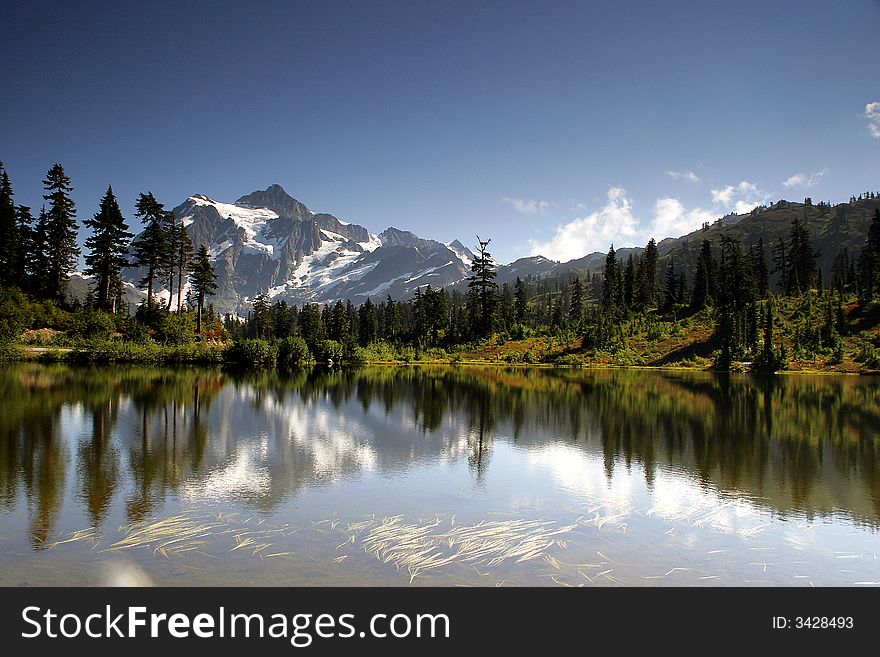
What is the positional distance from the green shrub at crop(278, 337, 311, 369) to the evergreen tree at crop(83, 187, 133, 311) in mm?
24018

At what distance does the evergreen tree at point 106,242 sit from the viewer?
73688 millimetres

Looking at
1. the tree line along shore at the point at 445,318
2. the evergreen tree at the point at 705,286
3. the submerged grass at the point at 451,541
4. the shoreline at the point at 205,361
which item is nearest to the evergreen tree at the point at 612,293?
the tree line along shore at the point at 445,318

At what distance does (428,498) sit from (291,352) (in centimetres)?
6939

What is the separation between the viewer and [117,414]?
27.0 metres

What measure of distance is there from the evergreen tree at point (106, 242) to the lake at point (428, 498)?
49.7 metres

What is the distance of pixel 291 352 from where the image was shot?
80438 millimetres

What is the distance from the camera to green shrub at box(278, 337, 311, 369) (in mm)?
80188

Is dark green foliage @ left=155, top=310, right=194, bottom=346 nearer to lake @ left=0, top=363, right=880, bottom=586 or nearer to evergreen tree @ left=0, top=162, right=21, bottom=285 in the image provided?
evergreen tree @ left=0, top=162, right=21, bottom=285

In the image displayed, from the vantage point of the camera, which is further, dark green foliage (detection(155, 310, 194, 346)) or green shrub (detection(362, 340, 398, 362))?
green shrub (detection(362, 340, 398, 362))

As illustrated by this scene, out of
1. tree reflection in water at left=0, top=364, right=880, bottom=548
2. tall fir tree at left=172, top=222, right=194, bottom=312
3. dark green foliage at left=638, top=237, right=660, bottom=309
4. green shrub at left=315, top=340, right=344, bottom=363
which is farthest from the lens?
dark green foliage at left=638, top=237, right=660, bottom=309

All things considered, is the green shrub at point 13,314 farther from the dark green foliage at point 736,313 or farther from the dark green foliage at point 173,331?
the dark green foliage at point 736,313

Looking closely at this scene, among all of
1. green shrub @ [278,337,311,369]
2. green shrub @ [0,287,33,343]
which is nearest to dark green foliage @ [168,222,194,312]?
green shrub @ [278,337,311,369]

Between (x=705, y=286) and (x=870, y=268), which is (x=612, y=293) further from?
(x=870, y=268)

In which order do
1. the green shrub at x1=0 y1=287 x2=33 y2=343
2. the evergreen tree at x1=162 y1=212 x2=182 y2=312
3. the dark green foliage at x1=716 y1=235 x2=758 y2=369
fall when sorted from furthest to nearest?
the dark green foliage at x1=716 y1=235 x2=758 y2=369 < the evergreen tree at x1=162 y1=212 x2=182 y2=312 < the green shrub at x1=0 y1=287 x2=33 y2=343
